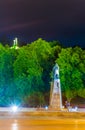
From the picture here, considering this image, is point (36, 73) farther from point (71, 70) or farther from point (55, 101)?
point (55, 101)

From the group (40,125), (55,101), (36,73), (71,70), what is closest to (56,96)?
(55,101)

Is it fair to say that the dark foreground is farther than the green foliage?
No

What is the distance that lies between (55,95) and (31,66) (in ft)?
72.2

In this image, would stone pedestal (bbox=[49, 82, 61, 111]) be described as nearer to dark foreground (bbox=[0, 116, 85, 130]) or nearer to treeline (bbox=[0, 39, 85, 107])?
dark foreground (bbox=[0, 116, 85, 130])

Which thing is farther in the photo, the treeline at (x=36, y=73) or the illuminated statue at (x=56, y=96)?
the treeline at (x=36, y=73)

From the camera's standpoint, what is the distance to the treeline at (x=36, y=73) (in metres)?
70.2

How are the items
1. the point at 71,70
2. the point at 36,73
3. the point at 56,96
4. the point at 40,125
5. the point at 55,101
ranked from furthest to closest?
the point at 71,70, the point at 36,73, the point at 56,96, the point at 55,101, the point at 40,125

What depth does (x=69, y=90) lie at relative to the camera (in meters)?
70.2

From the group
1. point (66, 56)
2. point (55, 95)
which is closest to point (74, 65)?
point (66, 56)

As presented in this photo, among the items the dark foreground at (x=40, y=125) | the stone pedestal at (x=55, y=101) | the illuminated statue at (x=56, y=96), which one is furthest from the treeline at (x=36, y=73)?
the dark foreground at (x=40, y=125)

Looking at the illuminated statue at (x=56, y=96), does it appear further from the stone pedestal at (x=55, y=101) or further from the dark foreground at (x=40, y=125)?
the dark foreground at (x=40, y=125)

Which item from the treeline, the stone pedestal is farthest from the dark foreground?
the treeline

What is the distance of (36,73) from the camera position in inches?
2793

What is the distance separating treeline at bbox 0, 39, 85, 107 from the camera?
70188 mm
